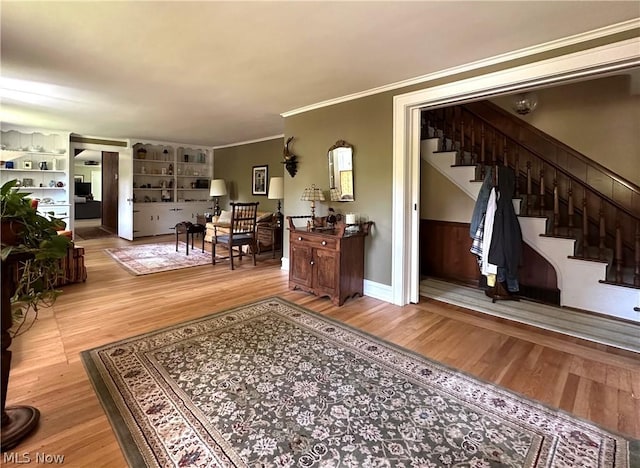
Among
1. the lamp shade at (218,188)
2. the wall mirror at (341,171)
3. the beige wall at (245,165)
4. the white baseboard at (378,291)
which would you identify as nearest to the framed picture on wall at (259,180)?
the beige wall at (245,165)

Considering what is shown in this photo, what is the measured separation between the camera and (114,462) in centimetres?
147

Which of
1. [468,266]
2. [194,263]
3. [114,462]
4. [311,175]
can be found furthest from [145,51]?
[468,266]

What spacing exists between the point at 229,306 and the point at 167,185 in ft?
20.8

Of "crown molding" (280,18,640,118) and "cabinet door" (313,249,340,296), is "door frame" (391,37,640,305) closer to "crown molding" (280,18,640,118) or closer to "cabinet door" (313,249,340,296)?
"crown molding" (280,18,640,118)

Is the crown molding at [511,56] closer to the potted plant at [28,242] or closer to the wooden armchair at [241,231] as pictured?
the wooden armchair at [241,231]

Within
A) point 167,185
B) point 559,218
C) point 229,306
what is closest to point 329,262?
point 229,306

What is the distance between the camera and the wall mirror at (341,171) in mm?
4062

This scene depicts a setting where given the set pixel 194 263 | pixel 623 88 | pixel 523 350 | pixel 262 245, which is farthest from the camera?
pixel 262 245

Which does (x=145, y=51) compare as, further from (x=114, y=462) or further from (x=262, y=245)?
(x=262, y=245)

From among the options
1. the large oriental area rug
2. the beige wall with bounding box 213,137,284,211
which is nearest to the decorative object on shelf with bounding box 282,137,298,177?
the beige wall with bounding box 213,137,284,211

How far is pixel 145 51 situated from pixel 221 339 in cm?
245

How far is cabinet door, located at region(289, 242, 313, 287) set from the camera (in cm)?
382

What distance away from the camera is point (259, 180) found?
7621 millimetres

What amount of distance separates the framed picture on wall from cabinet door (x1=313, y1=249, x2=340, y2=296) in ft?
13.7
